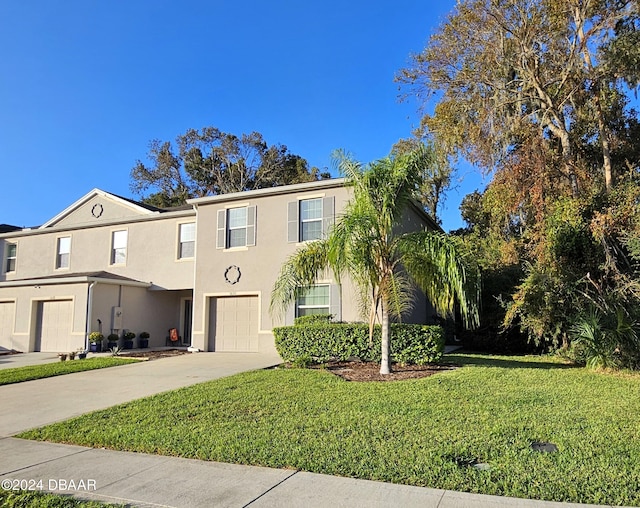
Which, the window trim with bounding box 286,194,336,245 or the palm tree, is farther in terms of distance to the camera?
the window trim with bounding box 286,194,336,245

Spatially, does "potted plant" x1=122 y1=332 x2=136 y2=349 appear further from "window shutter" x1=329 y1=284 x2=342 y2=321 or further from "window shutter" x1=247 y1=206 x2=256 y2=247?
"window shutter" x1=329 y1=284 x2=342 y2=321

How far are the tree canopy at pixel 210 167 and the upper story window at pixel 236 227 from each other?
782 inches

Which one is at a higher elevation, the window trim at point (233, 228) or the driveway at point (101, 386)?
the window trim at point (233, 228)

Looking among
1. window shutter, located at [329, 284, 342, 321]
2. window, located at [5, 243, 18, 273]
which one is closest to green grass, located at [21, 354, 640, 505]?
window shutter, located at [329, 284, 342, 321]

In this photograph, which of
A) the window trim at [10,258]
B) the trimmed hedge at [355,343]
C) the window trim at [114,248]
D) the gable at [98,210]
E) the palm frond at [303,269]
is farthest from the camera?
the window trim at [10,258]

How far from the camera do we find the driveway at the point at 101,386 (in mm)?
7173

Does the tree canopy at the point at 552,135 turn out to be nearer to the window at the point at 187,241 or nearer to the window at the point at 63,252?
the window at the point at 187,241

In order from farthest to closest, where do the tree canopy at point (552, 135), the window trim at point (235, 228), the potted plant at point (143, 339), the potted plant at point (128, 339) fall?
the potted plant at point (143, 339) → the potted plant at point (128, 339) → the window trim at point (235, 228) → the tree canopy at point (552, 135)

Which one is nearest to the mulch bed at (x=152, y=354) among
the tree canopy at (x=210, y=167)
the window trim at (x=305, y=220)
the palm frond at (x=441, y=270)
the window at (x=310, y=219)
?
the window trim at (x=305, y=220)

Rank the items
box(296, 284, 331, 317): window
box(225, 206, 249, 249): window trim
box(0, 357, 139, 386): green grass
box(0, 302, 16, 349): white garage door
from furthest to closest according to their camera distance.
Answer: box(0, 302, 16, 349): white garage door → box(225, 206, 249, 249): window trim → box(296, 284, 331, 317): window → box(0, 357, 139, 386): green grass

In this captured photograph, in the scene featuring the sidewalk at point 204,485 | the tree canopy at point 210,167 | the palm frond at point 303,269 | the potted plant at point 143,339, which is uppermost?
the tree canopy at point 210,167

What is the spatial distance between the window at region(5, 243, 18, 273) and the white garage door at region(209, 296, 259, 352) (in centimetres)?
1228

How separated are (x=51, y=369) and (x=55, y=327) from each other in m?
6.36

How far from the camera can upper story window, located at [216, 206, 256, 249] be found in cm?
1611
